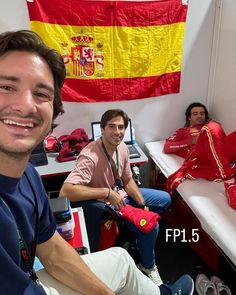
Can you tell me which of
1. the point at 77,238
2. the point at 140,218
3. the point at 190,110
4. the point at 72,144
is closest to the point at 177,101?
the point at 190,110

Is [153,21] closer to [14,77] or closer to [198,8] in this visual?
[198,8]

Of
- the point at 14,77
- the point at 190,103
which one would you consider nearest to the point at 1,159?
the point at 14,77

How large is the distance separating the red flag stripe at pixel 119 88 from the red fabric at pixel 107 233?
1.25 m

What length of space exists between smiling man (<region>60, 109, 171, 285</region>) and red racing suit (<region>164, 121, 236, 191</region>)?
1.32 ft

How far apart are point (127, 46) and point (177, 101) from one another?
0.78m

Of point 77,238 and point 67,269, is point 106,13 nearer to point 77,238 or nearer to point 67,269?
point 77,238

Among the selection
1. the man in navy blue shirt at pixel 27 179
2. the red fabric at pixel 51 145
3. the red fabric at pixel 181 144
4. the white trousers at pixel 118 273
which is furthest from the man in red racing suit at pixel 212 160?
the man in navy blue shirt at pixel 27 179

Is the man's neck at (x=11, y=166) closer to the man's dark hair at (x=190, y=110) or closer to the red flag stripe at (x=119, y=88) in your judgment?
the red flag stripe at (x=119, y=88)

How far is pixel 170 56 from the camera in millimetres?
2678

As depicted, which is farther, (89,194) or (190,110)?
(190,110)

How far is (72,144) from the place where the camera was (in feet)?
8.31

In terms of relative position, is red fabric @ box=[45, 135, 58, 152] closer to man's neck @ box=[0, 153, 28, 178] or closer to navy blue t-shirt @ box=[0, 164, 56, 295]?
navy blue t-shirt @ box=[0, 164, 56, 295]

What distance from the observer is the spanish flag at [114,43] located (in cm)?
231

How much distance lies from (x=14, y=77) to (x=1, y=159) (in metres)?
0.24
